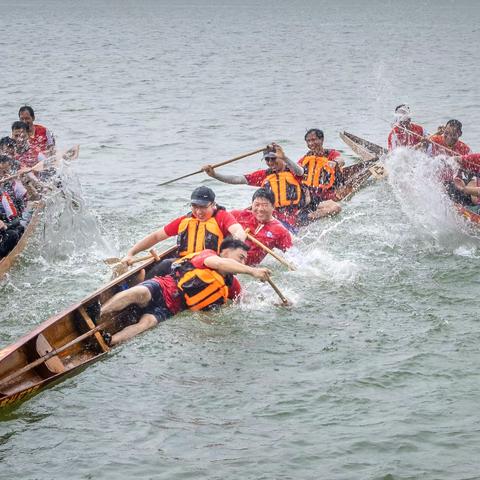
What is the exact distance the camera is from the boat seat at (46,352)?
9969mm

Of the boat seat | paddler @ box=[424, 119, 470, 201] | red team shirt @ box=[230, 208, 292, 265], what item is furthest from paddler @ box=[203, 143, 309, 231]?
the boat seat

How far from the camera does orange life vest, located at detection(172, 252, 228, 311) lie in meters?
11.0

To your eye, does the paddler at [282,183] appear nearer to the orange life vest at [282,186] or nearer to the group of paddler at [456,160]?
the orange life vest at [282,186]

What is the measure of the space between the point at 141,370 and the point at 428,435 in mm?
3341

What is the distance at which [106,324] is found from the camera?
11031 mm

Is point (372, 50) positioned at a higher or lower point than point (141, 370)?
higher

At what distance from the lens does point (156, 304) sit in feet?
36.8

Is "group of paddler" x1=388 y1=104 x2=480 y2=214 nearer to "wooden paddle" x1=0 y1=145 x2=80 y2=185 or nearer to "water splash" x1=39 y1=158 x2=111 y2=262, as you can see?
"water splash" x1=39 y1=158 x2=111 y2=262

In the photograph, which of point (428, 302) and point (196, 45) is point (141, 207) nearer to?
point (428, 302)

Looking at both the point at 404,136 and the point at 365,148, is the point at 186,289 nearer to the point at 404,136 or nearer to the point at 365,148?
the point at 404,136

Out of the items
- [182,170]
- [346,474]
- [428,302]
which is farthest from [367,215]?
[346,474]

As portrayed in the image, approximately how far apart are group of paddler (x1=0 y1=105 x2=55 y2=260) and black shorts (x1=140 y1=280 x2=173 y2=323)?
3658 mm

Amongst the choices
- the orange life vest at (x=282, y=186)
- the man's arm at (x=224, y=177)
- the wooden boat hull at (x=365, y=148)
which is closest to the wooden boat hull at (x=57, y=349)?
the man's arm at (x=224, y=177)

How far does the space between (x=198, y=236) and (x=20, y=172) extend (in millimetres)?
4171
